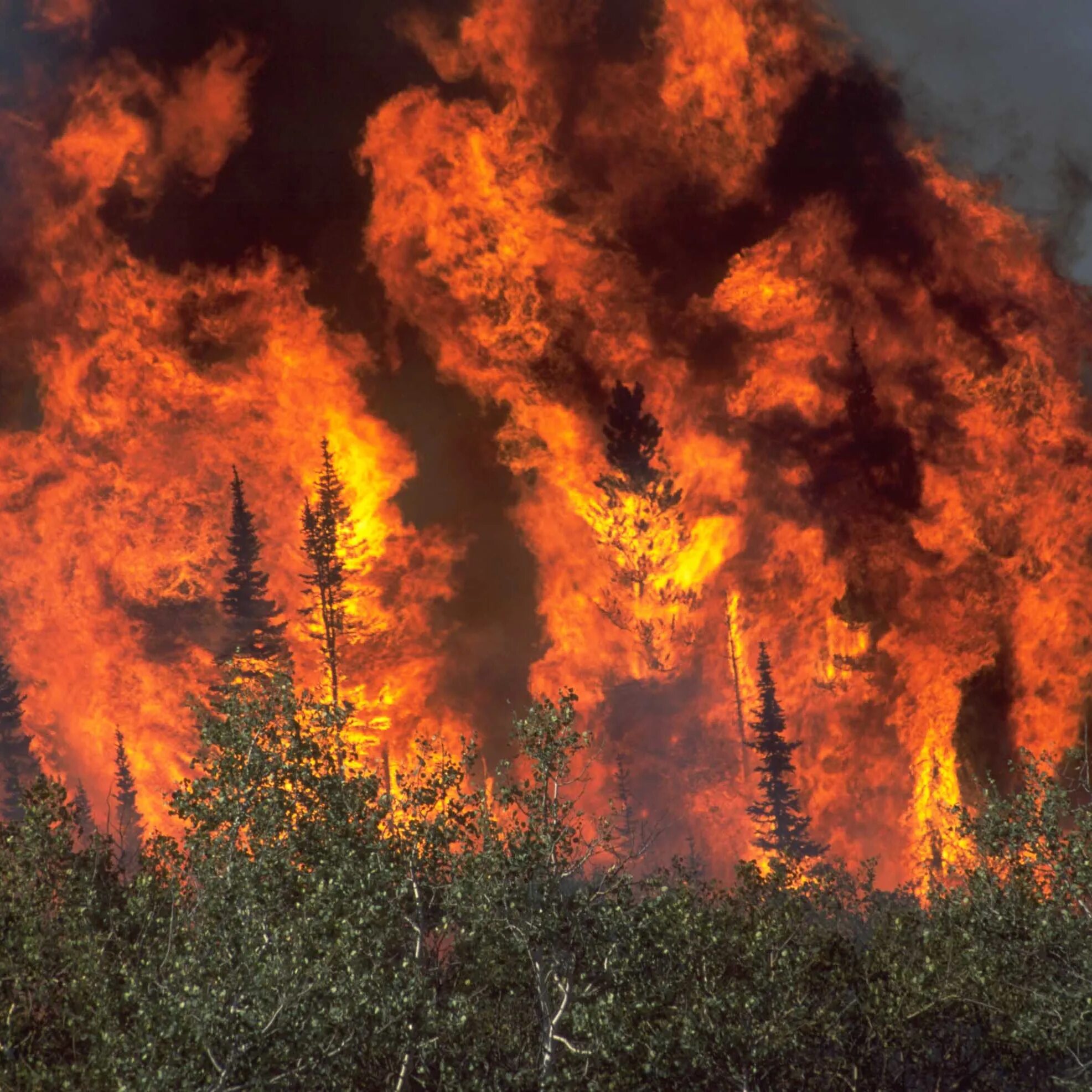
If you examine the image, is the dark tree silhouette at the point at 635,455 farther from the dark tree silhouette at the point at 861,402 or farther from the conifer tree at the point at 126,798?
the conifer tree at the point at 126,798

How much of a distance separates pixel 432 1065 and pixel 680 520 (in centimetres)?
8390

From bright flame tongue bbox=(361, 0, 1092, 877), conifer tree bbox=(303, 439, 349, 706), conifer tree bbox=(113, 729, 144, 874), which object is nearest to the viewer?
conifer tree bbox=(113, 729, 144, 874)

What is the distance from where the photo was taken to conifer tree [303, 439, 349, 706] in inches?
4026

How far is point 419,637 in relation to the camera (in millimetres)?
109062

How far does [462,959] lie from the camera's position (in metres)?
28.0

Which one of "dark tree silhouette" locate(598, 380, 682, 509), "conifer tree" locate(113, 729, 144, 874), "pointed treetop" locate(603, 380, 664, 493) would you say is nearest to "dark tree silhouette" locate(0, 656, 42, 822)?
"conifer tree" locate(113, 729, 144, 874)

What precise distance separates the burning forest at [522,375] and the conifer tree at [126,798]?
221 centimetres

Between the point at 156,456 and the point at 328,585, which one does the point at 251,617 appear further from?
the point at 156,456

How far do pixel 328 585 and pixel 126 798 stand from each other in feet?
89.7

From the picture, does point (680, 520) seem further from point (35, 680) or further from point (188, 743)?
point (35, 680)

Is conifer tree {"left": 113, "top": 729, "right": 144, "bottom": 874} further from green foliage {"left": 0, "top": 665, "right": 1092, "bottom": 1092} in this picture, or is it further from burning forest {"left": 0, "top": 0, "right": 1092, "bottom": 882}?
green foliage {"left": 0, "top": 665, "right": 1092, "bottom": 1092}

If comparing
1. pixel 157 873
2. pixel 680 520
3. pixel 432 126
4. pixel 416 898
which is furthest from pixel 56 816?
pixel 432 126

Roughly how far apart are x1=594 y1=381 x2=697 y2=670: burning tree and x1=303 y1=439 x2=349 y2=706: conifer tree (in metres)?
26.1

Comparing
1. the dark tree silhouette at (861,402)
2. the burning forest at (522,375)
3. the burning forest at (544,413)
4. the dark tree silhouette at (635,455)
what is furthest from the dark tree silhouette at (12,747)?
the dark tree silhouette at (861,402)
